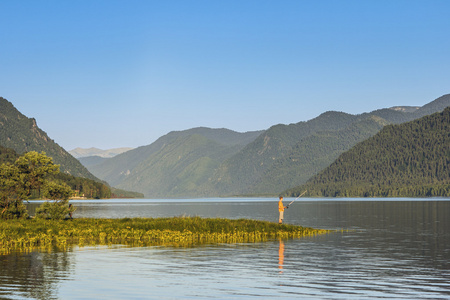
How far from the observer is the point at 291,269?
38781 millimetres

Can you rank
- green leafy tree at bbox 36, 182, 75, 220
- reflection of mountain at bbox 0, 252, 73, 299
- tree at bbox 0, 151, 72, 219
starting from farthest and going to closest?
1. tree at bbox 0, 151, 72, 219
2. green leafy tree at bbox 36, 182, 75, 220
3. reflection of mountain at bbox 0, 252, 73, 299

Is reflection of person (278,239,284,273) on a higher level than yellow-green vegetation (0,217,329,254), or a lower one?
lower

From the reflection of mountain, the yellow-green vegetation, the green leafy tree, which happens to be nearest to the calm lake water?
the reflection of mountain

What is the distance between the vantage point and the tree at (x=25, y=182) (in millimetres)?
74250

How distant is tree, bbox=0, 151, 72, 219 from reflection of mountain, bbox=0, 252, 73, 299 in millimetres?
28861

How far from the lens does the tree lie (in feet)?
244

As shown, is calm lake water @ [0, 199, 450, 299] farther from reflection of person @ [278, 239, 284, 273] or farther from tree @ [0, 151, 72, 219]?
tree @ [0, 151, 72, 219]

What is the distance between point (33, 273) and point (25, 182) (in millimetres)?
42157

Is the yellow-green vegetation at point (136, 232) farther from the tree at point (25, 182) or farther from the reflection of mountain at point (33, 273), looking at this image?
the tree at point (25, 182)

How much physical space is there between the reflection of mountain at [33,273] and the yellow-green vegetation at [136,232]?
642 cm

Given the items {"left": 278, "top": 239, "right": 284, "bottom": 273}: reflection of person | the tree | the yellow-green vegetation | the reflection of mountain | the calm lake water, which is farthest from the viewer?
the tree

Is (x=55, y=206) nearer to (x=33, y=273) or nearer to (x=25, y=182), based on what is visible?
(x=25, y=182)

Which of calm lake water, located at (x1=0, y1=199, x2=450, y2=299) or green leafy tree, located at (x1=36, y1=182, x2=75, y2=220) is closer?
calm lake water, located at (x1=0, y1=199, x2=450, y2=299)

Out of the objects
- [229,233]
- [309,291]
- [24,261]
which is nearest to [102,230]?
[229,233]
